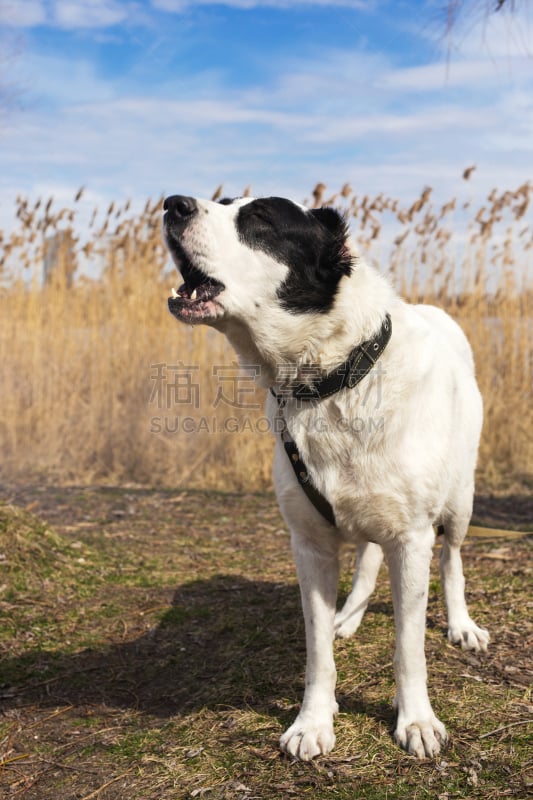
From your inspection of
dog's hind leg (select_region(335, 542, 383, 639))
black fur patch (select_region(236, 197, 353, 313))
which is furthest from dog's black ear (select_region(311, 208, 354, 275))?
dog's hind leg (select_region(335, 542, 383, 639))

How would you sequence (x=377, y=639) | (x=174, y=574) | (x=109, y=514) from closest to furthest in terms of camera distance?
(x=377, y=639), (x=174, y=574), (x=109, y=514)

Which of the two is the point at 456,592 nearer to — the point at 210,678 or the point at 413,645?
the point at 413,645

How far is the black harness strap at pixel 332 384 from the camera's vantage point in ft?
7.07

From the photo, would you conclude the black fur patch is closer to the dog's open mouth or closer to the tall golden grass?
the dog's open mouth

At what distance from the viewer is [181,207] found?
206 cm

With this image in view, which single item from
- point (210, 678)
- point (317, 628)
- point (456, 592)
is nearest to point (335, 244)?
point (317, 628)

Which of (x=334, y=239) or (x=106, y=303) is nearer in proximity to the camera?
(x=334, y=239)

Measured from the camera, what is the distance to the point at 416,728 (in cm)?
218

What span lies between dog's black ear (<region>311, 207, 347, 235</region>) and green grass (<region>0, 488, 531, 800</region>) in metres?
1.51

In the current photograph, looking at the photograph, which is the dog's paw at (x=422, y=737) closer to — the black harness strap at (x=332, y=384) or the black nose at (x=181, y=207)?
the black harness strap at (x=332, y=384)

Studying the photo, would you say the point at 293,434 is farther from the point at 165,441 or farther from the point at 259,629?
the point at 165,441

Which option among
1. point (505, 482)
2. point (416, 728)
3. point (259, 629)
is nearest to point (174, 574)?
point (259, 629)

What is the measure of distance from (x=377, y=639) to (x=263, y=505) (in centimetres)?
265

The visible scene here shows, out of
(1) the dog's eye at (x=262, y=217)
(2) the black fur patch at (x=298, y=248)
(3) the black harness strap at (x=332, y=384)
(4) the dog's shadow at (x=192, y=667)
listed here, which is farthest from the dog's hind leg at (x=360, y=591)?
(1) the dog's eye at (x=262, y=217)
